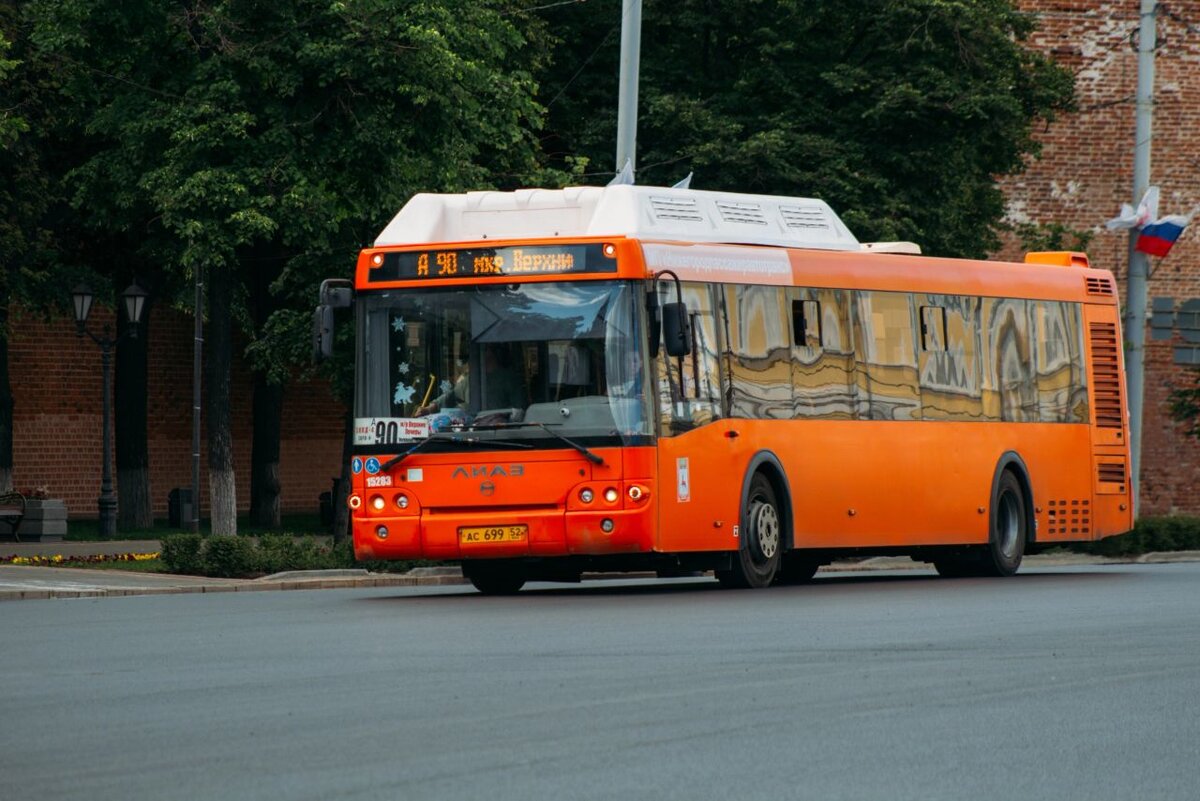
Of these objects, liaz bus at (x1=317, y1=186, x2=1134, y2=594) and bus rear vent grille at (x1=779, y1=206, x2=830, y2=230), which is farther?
bus rear vent grille at (x1=779, y1=206, x2=830, y2=230)

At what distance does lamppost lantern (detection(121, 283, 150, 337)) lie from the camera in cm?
3794

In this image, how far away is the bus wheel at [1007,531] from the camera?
24391 mm

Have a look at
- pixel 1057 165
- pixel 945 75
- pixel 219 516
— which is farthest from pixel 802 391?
pixel 1057 165

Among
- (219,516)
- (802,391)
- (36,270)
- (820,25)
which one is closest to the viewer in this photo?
(802,391)

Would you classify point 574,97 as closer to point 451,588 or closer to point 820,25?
point 820,25

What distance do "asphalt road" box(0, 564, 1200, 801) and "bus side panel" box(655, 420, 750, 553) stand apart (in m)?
1.52

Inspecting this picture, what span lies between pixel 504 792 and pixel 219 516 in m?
25.8

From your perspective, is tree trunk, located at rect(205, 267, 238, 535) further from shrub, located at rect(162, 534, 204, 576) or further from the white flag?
the white flag

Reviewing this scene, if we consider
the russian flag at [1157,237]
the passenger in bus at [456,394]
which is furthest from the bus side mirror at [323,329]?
the russian flag at [1157,237]

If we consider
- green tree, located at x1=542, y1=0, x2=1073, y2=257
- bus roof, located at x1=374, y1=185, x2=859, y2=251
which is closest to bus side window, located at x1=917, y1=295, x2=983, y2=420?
bus roof, located at x1=374, y1=185, x2=859, y2=251

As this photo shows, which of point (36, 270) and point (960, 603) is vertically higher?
point (36, 270)

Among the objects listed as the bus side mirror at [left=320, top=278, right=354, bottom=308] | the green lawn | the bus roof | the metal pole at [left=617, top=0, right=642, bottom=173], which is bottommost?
the green lawn

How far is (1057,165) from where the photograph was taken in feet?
162

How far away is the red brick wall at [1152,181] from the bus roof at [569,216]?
2871 centimetres
